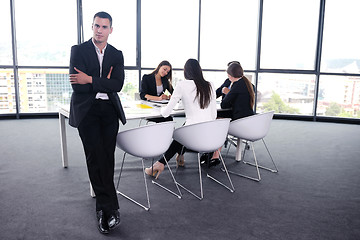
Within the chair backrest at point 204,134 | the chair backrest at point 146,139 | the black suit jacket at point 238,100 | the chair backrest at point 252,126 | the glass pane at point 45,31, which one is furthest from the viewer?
the glass pane at point 45,31

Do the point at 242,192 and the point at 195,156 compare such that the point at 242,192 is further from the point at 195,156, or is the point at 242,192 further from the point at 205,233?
the point at 195,156

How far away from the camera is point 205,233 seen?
2.35 meters

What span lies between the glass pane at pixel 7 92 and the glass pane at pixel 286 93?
5086mm

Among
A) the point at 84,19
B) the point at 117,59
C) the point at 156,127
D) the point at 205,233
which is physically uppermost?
the point at 84,19

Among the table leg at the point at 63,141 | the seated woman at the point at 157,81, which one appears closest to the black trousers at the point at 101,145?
the table leg at the point at 63,141

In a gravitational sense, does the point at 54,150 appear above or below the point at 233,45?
below

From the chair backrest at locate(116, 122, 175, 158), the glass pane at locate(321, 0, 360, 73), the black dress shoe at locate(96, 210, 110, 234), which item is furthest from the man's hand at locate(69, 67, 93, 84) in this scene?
the glass pane at locate(321, 0, 360, 73)

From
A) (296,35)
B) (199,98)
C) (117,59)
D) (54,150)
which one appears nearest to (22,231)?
(117,59)

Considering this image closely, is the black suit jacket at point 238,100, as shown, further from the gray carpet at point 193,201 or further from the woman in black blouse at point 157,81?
the woman in black blouse at point 157,81

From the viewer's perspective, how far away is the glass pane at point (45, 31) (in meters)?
6.34

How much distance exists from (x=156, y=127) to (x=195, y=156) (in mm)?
1744

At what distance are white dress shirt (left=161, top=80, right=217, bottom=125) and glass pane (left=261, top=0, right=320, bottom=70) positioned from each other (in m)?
4.23

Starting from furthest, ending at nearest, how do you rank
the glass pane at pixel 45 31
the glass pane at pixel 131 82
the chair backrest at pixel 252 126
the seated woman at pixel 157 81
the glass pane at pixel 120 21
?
the glass pane at pixel 131 82 < the glass pane at pixel 120 21 < the glass pane at pixel 45 31 < the seated woman at pixel 157 81 < the chair backrest at pixel 252 126

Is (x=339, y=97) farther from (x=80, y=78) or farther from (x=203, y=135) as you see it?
(x=80, y=78)
